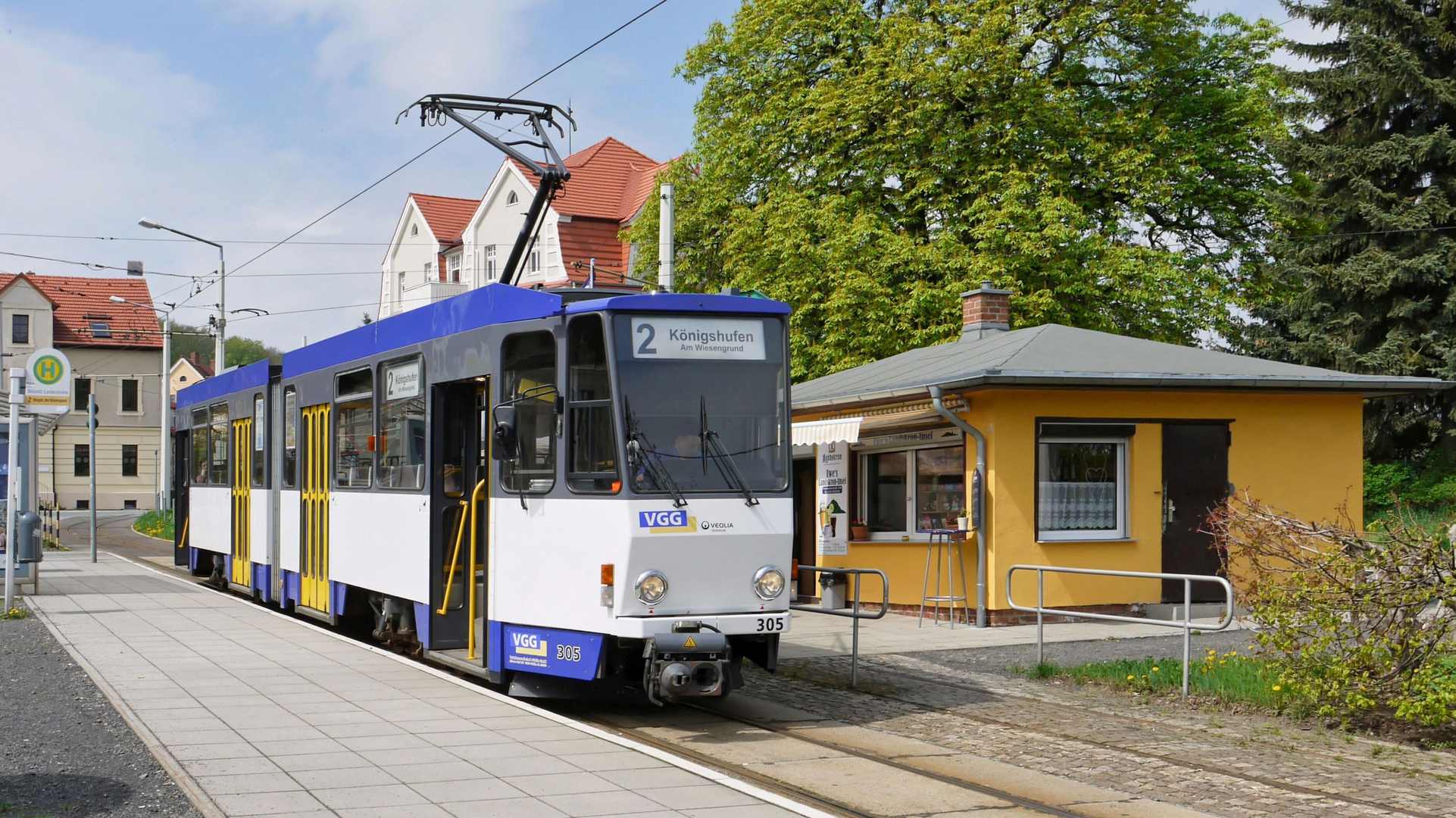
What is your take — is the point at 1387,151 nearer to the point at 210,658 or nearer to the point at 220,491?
the point at 220,491

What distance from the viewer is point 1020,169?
27.1 meters

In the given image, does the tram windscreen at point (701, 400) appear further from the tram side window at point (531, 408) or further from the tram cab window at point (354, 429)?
the tram cab window at point (354, 429)

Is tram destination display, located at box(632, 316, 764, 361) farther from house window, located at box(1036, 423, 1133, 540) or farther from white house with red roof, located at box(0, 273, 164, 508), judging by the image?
white house with red roof, located at box(0, 273, 164, 508)

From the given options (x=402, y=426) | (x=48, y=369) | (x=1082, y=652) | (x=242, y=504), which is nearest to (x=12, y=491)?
(x=48, y=369)

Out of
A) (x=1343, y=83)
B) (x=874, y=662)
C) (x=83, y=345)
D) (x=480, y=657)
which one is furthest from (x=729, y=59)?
(x=83, y=345)

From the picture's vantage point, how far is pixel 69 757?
26.5 feet

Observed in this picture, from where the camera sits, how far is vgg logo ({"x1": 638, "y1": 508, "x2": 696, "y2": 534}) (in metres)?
9.27

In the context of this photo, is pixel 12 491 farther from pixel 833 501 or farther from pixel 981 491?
pixel 981 491

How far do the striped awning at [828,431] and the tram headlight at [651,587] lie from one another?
8.74m

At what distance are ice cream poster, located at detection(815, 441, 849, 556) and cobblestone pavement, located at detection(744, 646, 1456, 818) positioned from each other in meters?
5.64

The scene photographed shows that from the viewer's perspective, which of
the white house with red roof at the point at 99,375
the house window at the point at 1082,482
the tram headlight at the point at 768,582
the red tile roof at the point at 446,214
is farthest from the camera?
the white house with red roof at the point at 99,375

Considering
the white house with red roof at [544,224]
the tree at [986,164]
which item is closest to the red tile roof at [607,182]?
the white house with red roof at [544,224]

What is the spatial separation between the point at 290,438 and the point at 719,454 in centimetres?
797

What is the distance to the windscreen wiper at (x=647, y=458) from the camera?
9.39 m
